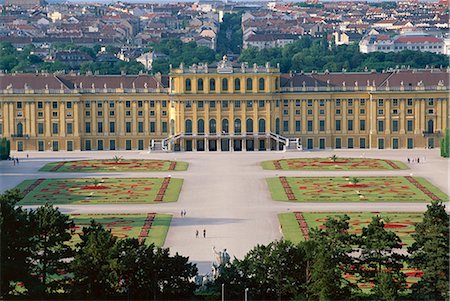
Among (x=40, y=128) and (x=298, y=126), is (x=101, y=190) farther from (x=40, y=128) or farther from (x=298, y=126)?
(x=298, y=126)

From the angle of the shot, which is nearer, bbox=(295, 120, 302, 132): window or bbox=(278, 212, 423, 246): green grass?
bbox=(278, 212, 423, 246): green grass

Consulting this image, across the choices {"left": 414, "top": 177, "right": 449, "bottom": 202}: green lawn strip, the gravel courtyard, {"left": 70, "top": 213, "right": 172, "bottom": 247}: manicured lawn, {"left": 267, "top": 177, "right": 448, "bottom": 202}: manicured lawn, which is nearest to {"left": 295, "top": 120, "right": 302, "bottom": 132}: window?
the gravel courtyard

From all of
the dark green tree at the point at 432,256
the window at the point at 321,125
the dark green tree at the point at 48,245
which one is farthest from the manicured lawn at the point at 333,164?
the dark green tree at the point at 48,245

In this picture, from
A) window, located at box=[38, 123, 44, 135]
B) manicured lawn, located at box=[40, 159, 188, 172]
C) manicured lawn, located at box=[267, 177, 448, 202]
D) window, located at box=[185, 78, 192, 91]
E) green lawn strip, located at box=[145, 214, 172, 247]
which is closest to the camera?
green lawn strip, located at box=[145, 214, 172, 247]

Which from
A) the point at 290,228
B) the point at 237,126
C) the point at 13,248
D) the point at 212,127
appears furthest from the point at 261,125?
the point at 13,248

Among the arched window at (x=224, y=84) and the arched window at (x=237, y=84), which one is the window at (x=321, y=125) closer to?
the arched window at (x=237, y=84)

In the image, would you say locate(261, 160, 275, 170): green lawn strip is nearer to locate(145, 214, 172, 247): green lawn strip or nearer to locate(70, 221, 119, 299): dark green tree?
locate(145, 214, 172, 247): green lawn strip

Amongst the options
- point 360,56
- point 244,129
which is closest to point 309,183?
point 244,129
